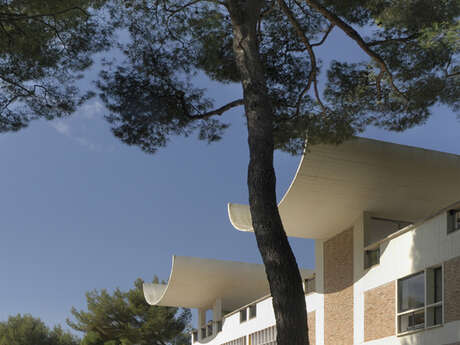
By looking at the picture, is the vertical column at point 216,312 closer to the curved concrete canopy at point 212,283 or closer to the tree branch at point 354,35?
the curved concrete canopy at point 212,283

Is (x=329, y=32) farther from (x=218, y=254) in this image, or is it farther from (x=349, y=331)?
(x=218, y=254)

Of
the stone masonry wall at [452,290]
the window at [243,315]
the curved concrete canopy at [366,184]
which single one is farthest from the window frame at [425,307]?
the window at [243,315]

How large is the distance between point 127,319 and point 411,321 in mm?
35198

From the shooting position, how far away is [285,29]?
13.9 meters

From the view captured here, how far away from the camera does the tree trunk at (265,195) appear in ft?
25.6

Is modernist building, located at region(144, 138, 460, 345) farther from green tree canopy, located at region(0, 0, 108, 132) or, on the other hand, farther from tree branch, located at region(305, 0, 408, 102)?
green tree canopy, located at region(0, 0, 108, 132)

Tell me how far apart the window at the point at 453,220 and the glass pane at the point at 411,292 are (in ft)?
4.59

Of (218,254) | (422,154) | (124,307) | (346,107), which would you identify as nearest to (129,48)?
(346,107)

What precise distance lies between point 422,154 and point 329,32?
4519 mm

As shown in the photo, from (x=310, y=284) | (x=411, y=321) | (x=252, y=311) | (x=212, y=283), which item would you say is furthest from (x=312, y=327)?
(x=212, y=283)

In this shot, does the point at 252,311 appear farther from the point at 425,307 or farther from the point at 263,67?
the point at 263,67

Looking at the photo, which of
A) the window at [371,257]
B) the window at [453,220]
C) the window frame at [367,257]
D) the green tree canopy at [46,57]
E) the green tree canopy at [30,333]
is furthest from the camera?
the green tree canopy at [30,333]

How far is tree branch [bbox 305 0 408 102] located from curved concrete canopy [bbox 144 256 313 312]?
16218 millimetres

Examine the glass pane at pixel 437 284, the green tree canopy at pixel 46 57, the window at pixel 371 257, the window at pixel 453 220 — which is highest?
the green tree canopy at pixel 46 57
